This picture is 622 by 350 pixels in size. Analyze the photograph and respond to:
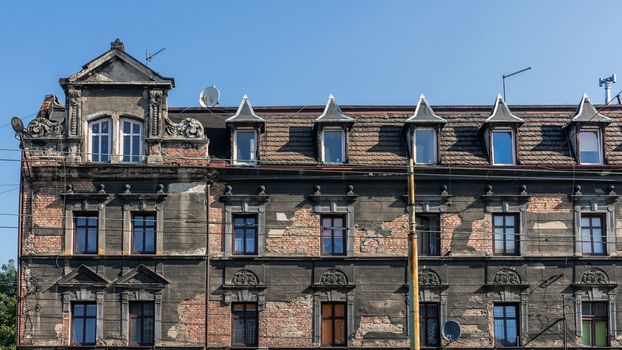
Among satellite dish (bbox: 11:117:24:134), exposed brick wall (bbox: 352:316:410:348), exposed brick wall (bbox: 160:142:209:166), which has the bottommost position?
exposed brick wall (bbox: 352:316:410:348)

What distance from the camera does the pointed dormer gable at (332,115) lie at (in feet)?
119

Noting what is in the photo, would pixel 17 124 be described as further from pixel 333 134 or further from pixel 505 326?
pixel 505 326

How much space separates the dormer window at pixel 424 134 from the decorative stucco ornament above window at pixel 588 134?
484 cm

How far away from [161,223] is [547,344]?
13961mm

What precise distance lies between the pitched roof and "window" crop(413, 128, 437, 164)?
16.8 ft

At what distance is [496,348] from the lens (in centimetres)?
3481

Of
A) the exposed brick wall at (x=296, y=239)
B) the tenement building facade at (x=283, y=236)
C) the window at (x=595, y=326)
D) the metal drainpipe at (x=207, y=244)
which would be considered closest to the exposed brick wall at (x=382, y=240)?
the tenement building facade at (x=283, y=236)

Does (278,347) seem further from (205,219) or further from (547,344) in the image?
(547,344)

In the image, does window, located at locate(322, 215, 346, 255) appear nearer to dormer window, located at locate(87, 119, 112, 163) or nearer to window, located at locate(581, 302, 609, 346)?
dormer window, located at locate(87, 119, 112, 163)

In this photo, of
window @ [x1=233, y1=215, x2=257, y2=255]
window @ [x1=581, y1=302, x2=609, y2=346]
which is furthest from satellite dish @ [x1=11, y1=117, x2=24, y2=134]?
window @ [x1=581, y1=302, x2=609, y2=346]

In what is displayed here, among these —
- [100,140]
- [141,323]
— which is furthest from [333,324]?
[100,140]

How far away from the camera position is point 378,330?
3491 cm

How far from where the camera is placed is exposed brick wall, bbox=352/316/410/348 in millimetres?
34781

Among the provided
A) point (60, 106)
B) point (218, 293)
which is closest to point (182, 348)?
point (218, 293)
